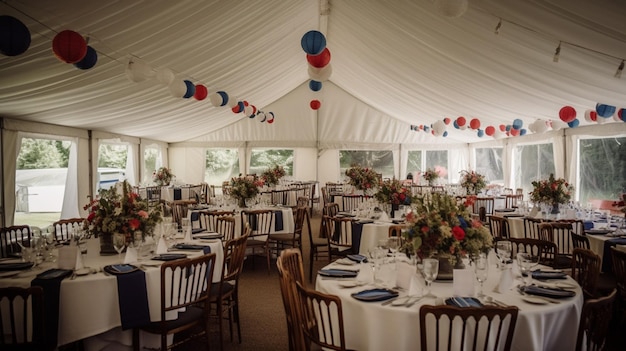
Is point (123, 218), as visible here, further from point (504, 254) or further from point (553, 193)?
point (553, 193)

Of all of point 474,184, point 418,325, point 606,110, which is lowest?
point 418,325

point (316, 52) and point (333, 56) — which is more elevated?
point (333, 56)

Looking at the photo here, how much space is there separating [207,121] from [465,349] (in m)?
12.3

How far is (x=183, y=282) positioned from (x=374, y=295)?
155 cm

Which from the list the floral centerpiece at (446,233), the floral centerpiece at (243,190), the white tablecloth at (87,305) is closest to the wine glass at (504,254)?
the floral centerpiece at (446,233)

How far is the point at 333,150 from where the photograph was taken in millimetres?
15359

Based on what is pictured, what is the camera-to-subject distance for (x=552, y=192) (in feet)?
19.6

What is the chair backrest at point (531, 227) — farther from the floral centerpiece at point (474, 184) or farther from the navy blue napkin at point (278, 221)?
the floral centerpiece at point (474, 184)

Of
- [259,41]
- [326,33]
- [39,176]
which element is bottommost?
[39,176]

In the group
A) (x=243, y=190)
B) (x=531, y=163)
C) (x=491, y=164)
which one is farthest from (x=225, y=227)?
(x=491, y=164)

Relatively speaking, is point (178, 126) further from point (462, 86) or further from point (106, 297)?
point (106, 297)

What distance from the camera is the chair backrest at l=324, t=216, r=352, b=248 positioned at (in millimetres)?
5551

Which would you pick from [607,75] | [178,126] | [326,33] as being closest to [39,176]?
[178,126]

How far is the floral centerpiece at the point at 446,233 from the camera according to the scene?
2.64 m
